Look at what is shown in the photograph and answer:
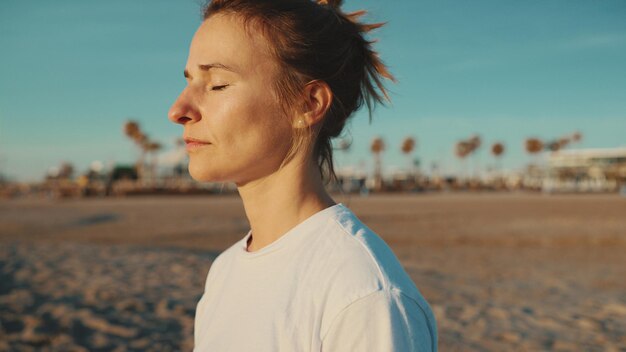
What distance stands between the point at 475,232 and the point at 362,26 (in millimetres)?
15652

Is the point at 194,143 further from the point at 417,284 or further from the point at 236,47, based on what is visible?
the point at 417,284

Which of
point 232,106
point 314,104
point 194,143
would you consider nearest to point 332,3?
point 314,104

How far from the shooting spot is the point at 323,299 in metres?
0.99

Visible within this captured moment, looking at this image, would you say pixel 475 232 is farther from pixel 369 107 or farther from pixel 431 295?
pixel 369 107

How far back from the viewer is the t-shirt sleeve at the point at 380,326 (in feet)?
2.94

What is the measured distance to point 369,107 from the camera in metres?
1.58

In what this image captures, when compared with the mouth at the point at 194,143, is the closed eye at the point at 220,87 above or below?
above

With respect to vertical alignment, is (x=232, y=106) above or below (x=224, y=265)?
above

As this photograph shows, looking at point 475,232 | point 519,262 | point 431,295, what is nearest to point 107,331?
point 431,295

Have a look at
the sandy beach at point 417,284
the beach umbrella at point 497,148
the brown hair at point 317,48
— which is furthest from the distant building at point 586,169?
the brown hair at point 317,48

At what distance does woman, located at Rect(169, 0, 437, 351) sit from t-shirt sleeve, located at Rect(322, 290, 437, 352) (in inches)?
2.0

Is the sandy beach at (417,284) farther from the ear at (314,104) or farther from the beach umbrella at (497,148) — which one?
the beach umbrella at (497,148)

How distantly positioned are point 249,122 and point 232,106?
0.20 feet

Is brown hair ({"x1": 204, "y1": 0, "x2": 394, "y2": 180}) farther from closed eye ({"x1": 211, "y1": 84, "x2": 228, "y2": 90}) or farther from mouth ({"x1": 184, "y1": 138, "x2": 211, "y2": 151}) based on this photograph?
mouth ({"x1": 184, "y1": 138, "x2": 211, "y2": 151})
